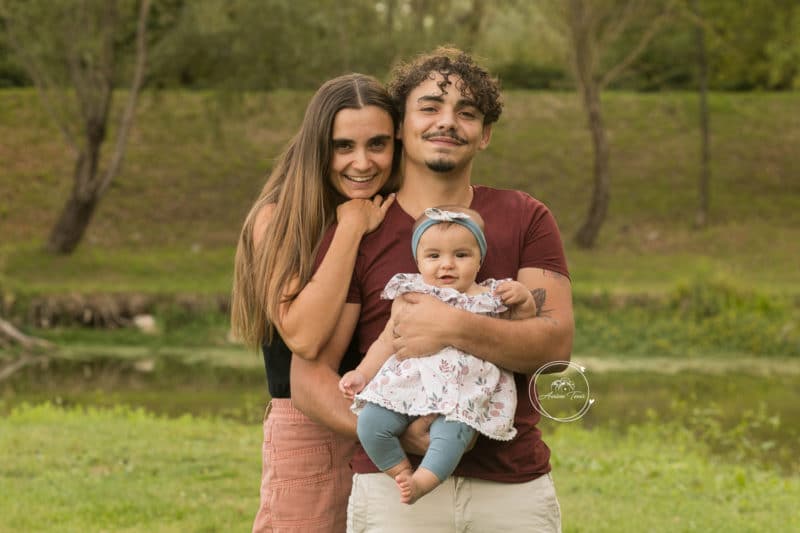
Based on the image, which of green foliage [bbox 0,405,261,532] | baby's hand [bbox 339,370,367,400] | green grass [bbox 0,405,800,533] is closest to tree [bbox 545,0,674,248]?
green grass [bbox 0,405,800,533]

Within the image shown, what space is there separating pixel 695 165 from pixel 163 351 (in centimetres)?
1587

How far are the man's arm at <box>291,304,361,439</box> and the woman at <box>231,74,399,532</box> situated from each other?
1.7 inches

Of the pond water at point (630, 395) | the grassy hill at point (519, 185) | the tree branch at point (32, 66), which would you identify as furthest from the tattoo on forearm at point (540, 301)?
the tree branch at point (32, 66)

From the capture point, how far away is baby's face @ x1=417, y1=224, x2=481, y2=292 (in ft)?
10.2

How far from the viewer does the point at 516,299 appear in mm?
3141

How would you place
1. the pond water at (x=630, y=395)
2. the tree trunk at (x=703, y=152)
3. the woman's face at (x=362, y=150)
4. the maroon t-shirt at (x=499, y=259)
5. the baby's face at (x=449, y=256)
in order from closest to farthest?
the baby's face at (x=449, y=256) → the maroon t-shirt at (x=499, y=259) → the woman's face at (x=362, y=150) → the pond water at (x=630, y=395) → the tree trunk at (x=703, y=152)

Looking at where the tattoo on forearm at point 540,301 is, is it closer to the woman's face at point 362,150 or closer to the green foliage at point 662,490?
the woman's face at point 362,150

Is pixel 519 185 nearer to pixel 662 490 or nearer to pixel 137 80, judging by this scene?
pixel 137 80

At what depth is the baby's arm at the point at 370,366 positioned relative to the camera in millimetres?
3174

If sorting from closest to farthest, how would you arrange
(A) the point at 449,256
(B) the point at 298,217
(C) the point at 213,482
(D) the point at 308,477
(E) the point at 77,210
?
(A) the point at 449,256, (B) the point at 298,217, (D) the point at 308,477, (C) the point at 213,482, (E) the point at 77,210

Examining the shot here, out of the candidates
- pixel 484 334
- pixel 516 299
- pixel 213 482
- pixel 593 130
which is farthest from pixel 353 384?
pixel 593 130

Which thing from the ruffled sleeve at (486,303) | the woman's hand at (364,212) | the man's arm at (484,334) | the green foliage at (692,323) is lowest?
the green foliage at (692,323)

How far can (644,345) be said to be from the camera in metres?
15.9

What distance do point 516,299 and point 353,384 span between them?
1.64 ft
